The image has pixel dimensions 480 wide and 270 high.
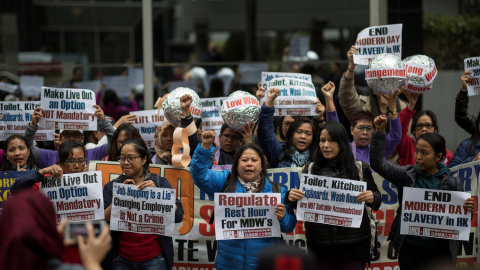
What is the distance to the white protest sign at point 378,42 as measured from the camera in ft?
23.4

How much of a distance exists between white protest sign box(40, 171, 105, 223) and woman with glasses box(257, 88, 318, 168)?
1.58 m

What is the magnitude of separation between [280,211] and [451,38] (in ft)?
20.2

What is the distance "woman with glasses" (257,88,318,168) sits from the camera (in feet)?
20.5

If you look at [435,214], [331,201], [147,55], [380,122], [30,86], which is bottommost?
[435,214]

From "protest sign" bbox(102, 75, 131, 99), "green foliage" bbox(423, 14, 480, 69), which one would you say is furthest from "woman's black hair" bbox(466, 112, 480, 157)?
"protest sign" bbox(102, 75, 131, 99)

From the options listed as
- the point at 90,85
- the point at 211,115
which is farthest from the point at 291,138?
the point at 90,85

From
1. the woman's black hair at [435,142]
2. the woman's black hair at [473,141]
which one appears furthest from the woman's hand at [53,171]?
the woman's black hair at [473,141]

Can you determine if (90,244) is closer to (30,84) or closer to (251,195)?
(251,195)

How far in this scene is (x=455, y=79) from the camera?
→ 9445 mm

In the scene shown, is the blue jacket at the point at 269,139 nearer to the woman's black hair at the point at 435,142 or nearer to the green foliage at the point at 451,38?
the woman's black hair at the point at 435,142

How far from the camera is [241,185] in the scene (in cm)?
536

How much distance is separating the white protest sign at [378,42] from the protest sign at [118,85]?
549 cm

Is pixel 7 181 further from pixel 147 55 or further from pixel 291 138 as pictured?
pixel 147 55

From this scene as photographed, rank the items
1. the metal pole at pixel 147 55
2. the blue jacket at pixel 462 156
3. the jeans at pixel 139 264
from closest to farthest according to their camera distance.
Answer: the jeans at pixel 139 264
the blue jacket at pixel 462 156
the metal pole at pixel 147 55
